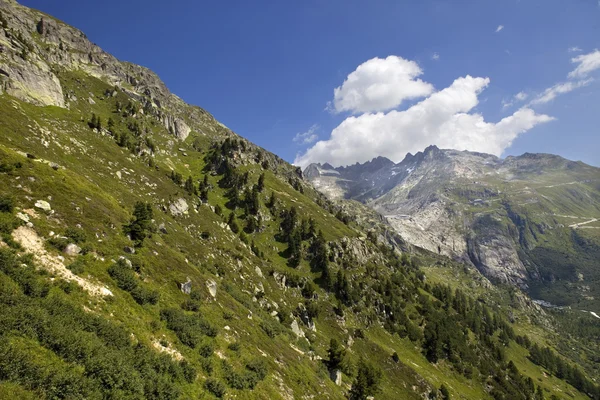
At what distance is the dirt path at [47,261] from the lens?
26733 millimetres

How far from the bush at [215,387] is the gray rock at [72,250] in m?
18.6

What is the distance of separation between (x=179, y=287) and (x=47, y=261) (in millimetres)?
17102

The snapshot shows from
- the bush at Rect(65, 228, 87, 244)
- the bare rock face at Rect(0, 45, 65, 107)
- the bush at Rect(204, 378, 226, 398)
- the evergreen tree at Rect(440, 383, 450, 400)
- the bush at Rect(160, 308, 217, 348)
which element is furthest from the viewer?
the bare rock face at Rect(0, 45, 65, 107)

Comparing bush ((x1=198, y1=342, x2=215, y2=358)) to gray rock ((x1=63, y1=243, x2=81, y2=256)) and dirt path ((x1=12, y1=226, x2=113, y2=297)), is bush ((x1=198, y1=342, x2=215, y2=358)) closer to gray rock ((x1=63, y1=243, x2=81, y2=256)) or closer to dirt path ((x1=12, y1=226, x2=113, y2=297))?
dirt path ((x1=12, y1=226, x2=113, y2=297))

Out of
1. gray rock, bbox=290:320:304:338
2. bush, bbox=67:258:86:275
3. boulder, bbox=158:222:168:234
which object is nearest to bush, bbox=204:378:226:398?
bush, bbox=67:258:86:275

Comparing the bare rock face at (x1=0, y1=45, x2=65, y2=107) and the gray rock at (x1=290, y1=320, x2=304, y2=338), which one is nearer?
the gray rock at (x1=290, y1=320, x2=304, y2=338)

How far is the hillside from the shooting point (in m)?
22.4

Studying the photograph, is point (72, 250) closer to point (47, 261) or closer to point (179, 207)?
point (47, 261)

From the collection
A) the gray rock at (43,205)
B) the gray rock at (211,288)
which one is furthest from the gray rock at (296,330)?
the gray rock at (43,205)

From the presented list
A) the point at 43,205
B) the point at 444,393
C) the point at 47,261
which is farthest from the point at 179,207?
the point at 444,393

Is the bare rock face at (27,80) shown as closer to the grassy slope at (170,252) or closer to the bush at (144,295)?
the grassy slope at (170,252)

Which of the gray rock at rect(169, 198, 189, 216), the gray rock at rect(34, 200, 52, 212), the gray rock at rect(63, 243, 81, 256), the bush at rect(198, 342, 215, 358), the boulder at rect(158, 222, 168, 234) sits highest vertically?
the gray rock at rect(169, 198, 189, 216)

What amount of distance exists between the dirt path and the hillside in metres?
0.17

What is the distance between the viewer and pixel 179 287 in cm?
4169
